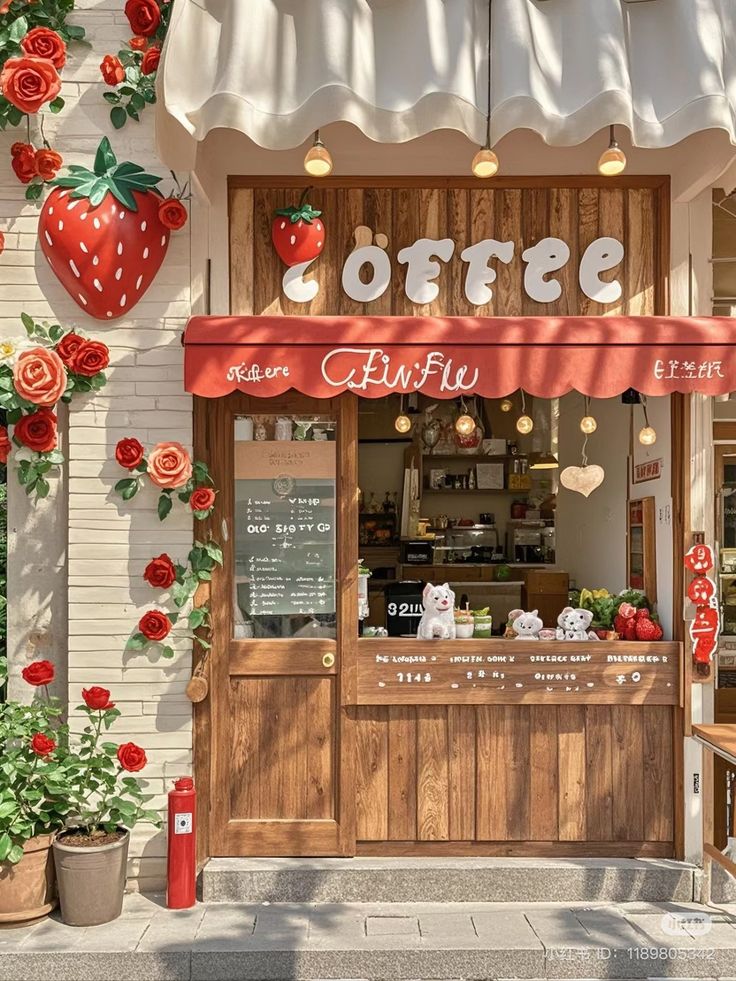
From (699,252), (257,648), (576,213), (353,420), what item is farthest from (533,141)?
(257,648)

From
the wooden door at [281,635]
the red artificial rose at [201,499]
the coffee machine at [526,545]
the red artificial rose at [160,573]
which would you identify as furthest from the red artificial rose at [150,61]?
the coffee machine at [526,545]

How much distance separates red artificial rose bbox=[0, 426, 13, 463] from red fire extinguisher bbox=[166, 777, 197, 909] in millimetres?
2090

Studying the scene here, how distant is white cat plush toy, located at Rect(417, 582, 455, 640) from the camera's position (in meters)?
5.73

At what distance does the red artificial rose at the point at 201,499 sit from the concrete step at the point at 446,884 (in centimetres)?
198

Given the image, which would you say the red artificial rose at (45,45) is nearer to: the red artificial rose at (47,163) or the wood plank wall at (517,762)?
the red artificial rose at (47,163)

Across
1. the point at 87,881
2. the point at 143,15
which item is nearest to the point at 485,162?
the point at 143,15

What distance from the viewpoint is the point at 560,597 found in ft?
27.7

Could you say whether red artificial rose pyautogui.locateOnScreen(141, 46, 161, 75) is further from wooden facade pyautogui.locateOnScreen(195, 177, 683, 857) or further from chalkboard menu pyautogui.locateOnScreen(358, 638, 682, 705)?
chalkboard menu pyautogui.locateOnScreen(358, 638, 682, 705)

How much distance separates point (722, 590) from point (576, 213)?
3.40 m

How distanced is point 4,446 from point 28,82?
6.45ft

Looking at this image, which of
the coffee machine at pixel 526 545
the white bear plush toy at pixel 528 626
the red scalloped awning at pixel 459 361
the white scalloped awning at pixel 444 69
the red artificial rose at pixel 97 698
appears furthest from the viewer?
the coffee machine at pixel 526 545

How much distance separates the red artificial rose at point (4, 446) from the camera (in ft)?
18.3

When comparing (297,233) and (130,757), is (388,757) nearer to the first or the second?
(130,757)

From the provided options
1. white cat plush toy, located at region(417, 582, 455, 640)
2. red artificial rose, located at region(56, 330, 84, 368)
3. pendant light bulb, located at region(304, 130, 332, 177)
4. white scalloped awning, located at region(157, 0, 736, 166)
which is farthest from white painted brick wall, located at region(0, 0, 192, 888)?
white cat plush toy, located at region(417, 582, 455, 640)
